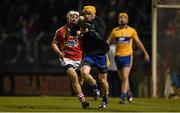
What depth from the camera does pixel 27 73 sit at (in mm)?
26234

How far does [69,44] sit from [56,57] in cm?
893

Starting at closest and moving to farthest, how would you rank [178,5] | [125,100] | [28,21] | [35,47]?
[125,100] → [178,5] → [35,47] → [28,21]

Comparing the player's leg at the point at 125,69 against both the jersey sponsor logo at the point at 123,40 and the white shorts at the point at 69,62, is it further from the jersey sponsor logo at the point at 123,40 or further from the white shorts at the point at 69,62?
the white shorts at the point at 69,62

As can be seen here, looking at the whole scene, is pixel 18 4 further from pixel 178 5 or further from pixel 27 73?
pixel 178 5

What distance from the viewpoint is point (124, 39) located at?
21000 mm

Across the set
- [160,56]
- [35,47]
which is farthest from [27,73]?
[160,56]

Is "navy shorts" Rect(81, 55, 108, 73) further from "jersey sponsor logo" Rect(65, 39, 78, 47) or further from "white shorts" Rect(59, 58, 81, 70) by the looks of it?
"jersey sponsor logo" Rect(65, 39, 78, 47)

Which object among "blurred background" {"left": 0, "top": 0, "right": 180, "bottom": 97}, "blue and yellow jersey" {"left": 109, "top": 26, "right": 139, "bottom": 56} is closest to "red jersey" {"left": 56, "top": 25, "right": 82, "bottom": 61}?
"blue and yellow jersey" {"left": 109, "top": 26, "right": 139, "bottom": 56}

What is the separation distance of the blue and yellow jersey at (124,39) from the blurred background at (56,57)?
2419 millimetres

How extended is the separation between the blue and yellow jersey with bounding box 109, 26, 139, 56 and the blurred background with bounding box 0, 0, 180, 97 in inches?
95.2

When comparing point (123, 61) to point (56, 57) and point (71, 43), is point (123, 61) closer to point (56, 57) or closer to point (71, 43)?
point (71, 43)

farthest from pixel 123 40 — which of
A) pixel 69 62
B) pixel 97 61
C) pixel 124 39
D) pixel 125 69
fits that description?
pixel 69 62

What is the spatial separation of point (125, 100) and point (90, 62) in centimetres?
401

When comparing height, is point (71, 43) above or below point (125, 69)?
above
